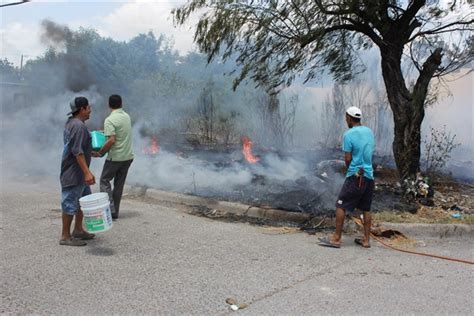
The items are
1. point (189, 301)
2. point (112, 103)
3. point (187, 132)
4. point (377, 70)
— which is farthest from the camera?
point (187, 132)

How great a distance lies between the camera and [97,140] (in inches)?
231

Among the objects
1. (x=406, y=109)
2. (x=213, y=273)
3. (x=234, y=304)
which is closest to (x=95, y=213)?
(x=213, y=273)

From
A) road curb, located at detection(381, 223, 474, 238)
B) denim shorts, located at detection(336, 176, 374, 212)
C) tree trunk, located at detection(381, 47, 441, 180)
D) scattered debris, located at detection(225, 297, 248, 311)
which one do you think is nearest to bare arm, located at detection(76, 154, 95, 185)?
scattered debris, located at detection(225, 297, 248, 311)

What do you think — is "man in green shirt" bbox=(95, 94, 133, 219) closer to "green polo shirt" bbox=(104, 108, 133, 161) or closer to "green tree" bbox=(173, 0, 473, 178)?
"green polo shirt" bbox=(104, 108, 133, 161)

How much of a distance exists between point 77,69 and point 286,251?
12.3 m

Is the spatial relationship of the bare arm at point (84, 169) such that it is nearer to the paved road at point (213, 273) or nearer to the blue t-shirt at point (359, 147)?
the paved road at point (213, 273)

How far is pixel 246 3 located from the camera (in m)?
7.88

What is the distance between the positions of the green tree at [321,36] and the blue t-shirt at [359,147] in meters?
2.91

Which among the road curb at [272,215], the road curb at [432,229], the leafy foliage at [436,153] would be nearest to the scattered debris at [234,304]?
the road curb at [272,215]

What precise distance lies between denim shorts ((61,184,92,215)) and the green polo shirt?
3.74ft

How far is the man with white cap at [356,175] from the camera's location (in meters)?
5.23

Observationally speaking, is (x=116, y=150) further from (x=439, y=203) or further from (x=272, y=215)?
(x=439, y=203)

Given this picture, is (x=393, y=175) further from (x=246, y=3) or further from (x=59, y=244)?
(x=59, y=244)

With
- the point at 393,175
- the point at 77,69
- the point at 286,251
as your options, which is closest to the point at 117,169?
the point at 286,251
